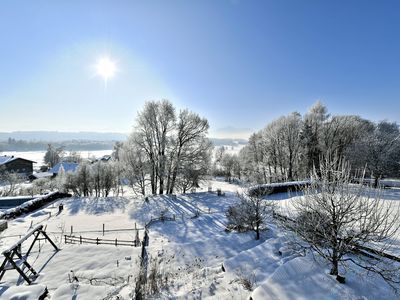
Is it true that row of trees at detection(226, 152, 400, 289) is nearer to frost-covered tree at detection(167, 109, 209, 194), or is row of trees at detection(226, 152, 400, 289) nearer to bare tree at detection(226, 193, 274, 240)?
bare tree at detection(226, 193, 274, 240)

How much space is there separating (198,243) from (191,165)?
16594 millimetres

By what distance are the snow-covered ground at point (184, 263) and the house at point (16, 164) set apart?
4696 centimetres

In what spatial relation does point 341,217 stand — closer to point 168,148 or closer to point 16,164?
point 168,148

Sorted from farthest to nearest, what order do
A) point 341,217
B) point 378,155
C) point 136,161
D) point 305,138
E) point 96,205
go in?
point 305,138, point 136,161, point 96,205, point 378,155, point 341,217

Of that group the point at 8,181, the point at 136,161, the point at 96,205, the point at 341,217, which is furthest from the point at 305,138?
the point at 8,181

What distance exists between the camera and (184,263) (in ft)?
37.4

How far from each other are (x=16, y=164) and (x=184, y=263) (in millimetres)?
68084

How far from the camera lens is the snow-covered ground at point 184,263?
6.59 meters

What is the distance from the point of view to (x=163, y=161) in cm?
2989

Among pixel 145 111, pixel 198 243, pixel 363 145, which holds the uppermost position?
pixel 145 111

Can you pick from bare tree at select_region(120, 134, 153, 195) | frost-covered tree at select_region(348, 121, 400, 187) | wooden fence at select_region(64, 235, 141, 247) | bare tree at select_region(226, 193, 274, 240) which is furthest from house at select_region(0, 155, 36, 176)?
frost-covered tree at select_region(348, 121, 400, 187)

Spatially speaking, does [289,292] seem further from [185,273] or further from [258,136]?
[258,136]

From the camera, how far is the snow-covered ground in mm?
6590

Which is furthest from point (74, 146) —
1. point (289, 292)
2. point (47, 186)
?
point (289, 292)
